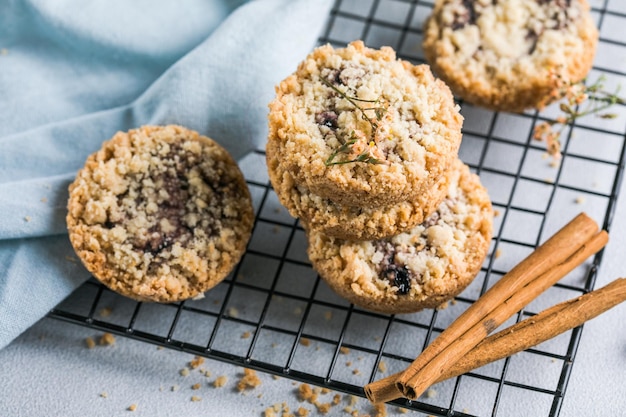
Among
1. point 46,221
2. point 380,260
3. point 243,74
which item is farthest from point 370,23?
point 46,221

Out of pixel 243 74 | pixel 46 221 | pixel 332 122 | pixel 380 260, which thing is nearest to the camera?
pixel 332 122

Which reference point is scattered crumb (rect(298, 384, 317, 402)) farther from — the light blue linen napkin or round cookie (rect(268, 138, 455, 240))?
the light blue linen napkin

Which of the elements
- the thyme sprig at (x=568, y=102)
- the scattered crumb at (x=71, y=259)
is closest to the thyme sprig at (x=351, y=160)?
the thyme sprig at (x=568, y=102)

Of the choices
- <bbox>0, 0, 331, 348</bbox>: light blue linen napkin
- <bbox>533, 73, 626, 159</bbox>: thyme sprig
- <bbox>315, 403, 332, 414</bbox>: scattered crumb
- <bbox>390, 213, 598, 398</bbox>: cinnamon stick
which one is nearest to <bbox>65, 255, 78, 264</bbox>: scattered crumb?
<bbox>0, 0, 331, 348</bbox>: light blue linen napkin

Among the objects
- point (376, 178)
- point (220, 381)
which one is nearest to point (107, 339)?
point (220, 381)

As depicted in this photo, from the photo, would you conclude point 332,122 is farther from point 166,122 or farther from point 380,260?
point 166,122

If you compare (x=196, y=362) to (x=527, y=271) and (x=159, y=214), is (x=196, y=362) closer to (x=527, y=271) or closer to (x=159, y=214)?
(x=159, y=214)
